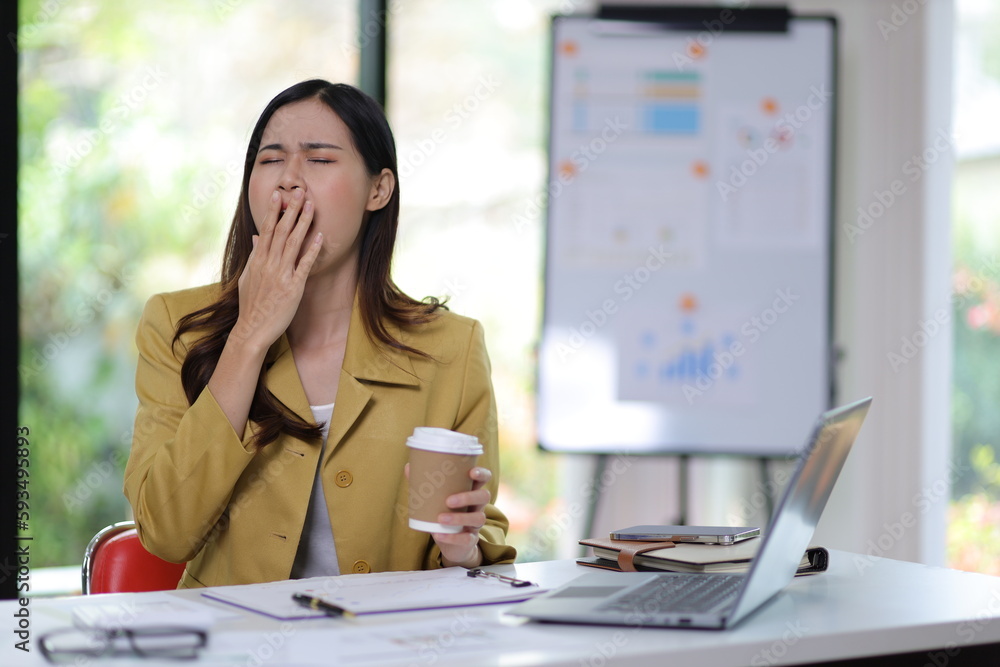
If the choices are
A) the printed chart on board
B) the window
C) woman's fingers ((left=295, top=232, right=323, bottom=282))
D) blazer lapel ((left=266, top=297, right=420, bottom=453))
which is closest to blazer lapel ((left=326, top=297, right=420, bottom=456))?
blazer lapel ((left=266, top=297, right=420, bottom=453))

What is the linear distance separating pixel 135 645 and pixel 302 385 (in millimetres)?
855

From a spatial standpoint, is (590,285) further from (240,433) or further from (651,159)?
(240,433)

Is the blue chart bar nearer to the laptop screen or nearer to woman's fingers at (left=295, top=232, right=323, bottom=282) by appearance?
woman's fingers at (left=295, top=232, right=323, bottom=282)

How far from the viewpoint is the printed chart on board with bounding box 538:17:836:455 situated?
118 inches

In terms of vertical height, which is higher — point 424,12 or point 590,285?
point 424,12

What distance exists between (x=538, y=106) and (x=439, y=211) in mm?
604

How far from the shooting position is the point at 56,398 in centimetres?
296

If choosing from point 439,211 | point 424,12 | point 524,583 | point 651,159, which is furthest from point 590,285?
point 524,583

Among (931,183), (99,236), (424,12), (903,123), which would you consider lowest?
(99,236)

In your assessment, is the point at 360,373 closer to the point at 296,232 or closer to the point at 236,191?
the point at 296,232

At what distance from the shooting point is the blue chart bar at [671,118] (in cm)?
306

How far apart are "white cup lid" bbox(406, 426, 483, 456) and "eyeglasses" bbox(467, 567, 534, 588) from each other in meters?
0.18

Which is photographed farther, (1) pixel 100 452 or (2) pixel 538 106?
(2) pixel 538 106

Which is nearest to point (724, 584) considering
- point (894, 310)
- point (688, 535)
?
point (688, 535)
